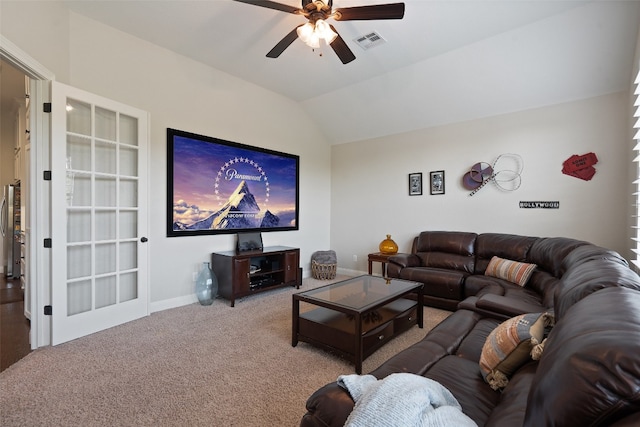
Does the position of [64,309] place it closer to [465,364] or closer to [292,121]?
[465,364]

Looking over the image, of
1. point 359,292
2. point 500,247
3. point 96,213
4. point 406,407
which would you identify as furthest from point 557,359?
point 96,213

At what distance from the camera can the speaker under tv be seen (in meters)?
4.19

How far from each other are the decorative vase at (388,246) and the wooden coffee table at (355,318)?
168cm

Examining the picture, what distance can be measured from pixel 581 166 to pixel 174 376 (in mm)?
4754

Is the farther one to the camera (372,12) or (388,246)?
(388,246)


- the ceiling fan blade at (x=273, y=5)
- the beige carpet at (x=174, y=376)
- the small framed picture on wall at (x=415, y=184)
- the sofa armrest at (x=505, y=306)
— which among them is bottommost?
the beige carpet at (x=174, y=376)

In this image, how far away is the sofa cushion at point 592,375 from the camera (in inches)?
21.2

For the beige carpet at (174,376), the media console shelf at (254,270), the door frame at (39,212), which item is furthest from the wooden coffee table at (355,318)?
the door frame at (39,212)

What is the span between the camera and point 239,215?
4.33 metres

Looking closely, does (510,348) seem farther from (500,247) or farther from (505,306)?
(500,247)

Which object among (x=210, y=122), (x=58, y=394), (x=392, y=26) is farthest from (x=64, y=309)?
(x=392, y=26)

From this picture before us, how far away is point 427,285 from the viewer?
11.9 feet

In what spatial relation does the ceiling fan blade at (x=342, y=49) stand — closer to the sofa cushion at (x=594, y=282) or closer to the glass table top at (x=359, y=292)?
the glass table top at (x=359, y=292)

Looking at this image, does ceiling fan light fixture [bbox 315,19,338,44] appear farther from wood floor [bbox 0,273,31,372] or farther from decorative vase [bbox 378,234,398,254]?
wood floor [bbox 0,273,31,372]
